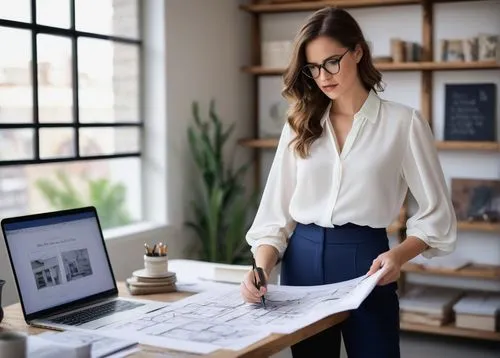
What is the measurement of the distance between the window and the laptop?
140cm

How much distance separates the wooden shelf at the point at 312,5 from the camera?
479 centimetres

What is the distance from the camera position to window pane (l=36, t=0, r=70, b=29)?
3.81m

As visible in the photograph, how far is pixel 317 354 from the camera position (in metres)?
2.30

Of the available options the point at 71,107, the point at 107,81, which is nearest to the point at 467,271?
the point at 107,81

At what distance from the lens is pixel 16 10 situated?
367 cm

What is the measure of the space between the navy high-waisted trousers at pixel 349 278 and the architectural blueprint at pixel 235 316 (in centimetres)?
5

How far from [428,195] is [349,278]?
12.4 inches

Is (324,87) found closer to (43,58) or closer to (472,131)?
(43,58)

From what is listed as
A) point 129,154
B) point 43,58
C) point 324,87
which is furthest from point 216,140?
point 324,87

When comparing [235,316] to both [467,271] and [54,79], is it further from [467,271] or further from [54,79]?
[467,271]

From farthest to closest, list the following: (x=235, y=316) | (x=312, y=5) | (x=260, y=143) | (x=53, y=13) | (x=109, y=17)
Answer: (x=260, y=143), (x=312, y=5), (x=109, y=17), (x=53, y=13), (x=235, y=316)

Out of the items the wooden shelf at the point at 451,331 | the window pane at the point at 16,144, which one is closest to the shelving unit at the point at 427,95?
the wooden shelf at the point at 451,331

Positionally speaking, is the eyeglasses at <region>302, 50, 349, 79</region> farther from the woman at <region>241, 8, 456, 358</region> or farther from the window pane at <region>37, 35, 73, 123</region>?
the window pane at <region>37, 35, 73, 123</region>

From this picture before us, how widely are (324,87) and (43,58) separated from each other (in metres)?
2.02
